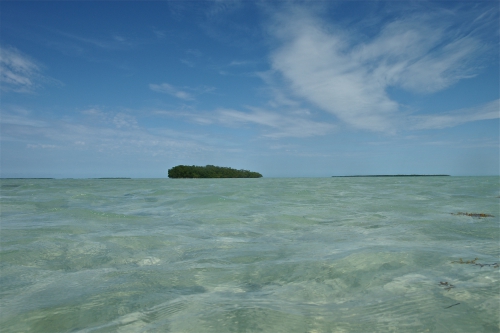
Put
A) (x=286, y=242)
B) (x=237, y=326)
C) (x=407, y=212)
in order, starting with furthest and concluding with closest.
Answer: (x=407, y=212)
(x=286, y=242)
(x=237, y=326)

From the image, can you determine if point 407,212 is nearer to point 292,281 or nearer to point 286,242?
point 286,242

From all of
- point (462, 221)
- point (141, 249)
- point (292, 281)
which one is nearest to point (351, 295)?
point (292, 281)

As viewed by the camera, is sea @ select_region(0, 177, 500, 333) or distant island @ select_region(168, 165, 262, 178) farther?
distant island @ select_region(168, 165, 262, 178)

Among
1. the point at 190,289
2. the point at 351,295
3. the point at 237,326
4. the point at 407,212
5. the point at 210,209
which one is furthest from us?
the point at 210,209

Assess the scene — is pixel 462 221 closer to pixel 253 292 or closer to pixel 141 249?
pixel 253 292

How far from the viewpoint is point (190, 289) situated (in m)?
3.69

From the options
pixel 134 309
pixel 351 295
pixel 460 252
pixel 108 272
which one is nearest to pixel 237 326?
pixel 134 309

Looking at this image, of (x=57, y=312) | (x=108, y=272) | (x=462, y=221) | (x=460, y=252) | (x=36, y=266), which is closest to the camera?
(x=57, y=312)

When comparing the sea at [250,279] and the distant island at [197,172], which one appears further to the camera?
the distant island at [197,172]

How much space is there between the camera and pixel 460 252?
5.05 m

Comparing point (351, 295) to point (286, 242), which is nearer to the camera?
point (351, 295)

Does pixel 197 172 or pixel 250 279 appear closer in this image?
pixel 250 279

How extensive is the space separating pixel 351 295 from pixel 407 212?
7.97 meters

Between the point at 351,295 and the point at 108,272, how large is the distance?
3.25 metres
